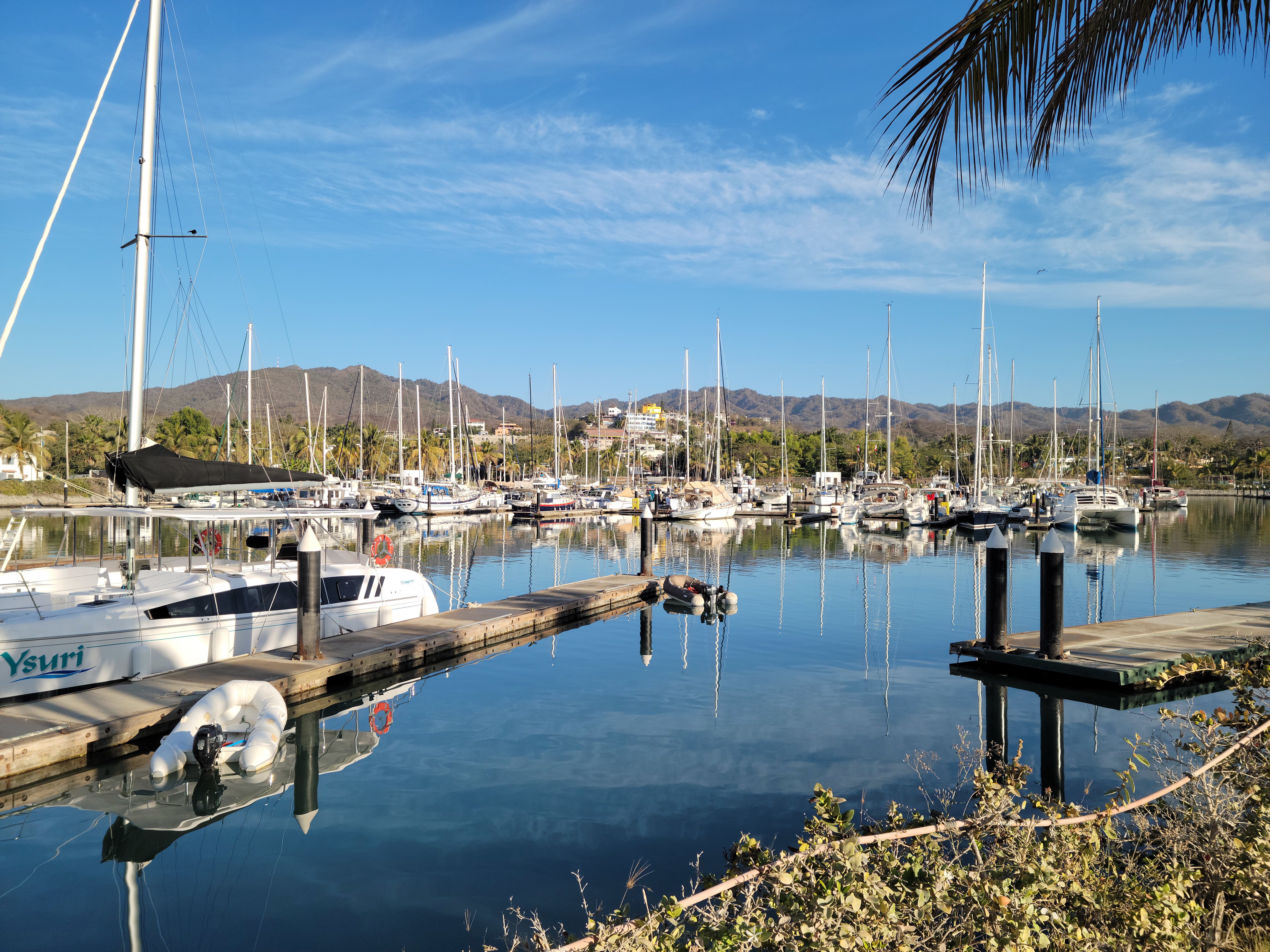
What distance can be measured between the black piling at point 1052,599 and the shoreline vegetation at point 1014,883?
30.1 ft

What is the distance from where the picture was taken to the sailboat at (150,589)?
47.5 feet

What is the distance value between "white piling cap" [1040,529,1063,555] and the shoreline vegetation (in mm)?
9191

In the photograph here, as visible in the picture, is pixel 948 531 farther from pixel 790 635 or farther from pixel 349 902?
pixel 349 902

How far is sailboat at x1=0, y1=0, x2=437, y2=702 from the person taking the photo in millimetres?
14484

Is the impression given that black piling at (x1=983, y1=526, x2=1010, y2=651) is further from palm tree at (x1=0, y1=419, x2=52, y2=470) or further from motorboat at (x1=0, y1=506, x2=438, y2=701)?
palm tree at (x1=0, y1=419, x2=52, y2=470)

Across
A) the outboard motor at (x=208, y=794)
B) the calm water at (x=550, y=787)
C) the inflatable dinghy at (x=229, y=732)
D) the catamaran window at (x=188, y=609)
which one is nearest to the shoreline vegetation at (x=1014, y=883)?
the calm water at (x=550, y=787)

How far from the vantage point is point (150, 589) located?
16.2 metres

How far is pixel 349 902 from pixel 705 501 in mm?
62481

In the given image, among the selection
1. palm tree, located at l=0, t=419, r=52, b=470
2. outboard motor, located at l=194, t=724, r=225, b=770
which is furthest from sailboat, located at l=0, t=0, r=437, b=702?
palm tree, located at l=0, t=419, r=52, b=470

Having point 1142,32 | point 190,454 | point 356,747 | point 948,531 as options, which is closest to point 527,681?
point 356,747

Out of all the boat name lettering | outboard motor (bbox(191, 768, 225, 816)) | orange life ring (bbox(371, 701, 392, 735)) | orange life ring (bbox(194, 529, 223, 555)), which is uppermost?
orange life ring (bbox(194, 529, 223, 555))

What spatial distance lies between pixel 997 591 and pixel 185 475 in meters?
15.9

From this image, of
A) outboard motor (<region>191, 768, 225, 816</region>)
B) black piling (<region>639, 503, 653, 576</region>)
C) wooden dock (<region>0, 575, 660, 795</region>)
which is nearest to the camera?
outboard motor (<region>191, 768, 225, 816</region>)

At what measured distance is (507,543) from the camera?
51.2 m
